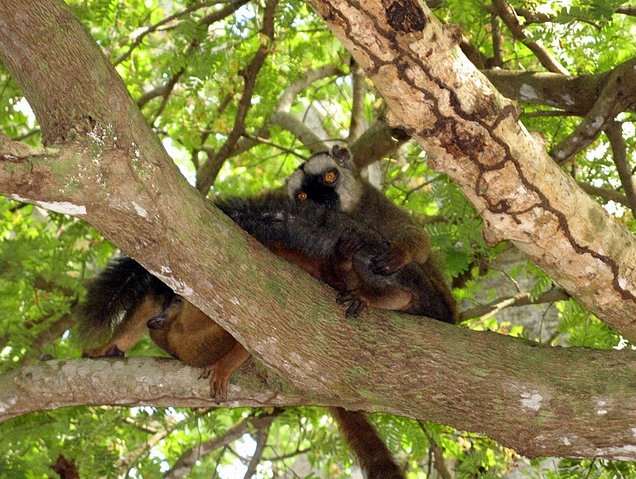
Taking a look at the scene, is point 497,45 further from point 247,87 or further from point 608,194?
point 247,87

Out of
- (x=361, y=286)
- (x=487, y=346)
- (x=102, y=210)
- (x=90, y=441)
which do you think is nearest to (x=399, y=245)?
(x=361, y=286)

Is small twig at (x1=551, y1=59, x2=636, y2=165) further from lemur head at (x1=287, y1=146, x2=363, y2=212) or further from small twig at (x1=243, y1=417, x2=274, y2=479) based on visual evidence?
small twig at (x1=243, y1=417, x2=274, y2=479)

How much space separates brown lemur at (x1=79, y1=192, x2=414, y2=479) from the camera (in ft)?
13.3

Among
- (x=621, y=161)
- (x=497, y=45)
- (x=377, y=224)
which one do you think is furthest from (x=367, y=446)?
(x=497, y=45)

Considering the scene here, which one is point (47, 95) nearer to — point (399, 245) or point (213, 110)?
point (399, 245)

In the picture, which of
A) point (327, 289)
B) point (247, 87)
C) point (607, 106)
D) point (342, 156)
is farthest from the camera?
point (247, 87)

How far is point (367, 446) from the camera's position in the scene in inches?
188

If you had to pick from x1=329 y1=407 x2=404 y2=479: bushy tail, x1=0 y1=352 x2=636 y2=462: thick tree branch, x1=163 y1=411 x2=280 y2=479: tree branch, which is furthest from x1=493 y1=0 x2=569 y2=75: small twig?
x1=163 y1=411 x2=280 y2=479: tree branch

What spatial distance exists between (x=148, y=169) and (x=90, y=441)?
279cm

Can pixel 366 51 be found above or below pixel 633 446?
above

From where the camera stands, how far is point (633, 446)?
3416 mm

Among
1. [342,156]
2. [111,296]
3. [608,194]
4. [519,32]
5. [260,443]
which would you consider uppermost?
[519,32]

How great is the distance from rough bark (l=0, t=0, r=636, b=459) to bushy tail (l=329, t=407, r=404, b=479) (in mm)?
1091

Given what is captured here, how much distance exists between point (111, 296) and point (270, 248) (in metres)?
0.84
